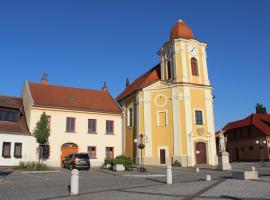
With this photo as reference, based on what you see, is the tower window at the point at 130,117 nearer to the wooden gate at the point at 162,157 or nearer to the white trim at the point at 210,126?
the wooden gate at the point at 162,157

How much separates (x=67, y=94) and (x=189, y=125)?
1594 cm

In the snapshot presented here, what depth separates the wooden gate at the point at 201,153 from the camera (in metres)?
35.8

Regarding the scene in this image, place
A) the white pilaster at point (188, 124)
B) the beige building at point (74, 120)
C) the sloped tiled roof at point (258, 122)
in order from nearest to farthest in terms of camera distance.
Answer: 1. the beige building at point (74, 120)
2. the white pilaster at point (188, 124)
3. the sloped tiled roof at point (258, 122)

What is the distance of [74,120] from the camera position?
119 feet

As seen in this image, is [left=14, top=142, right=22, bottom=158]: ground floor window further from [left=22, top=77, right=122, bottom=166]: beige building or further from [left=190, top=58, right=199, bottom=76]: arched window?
[left=190, top=58, right=199, bottom=76]: arched window

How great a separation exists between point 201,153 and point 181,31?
1578cm

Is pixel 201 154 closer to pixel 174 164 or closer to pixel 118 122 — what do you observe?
pixel 174 164

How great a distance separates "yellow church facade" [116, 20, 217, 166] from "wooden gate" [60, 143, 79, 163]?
22.8 ft

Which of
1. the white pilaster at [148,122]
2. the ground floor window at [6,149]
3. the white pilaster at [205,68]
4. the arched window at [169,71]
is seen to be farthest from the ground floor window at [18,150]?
the white pilaster at [205,68]

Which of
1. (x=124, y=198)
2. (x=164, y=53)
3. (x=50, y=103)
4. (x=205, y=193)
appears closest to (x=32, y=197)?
(x=124, y=198)

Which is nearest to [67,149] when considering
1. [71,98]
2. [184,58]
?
[71,98]

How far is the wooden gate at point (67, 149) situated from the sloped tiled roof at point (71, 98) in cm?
434

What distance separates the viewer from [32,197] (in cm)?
1195

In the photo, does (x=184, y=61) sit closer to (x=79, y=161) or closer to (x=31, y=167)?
(x=79, y=161)
